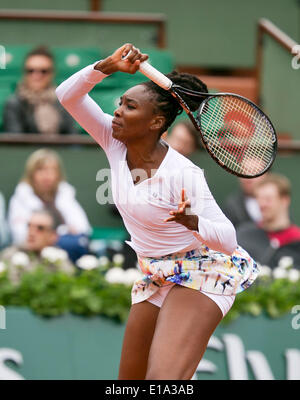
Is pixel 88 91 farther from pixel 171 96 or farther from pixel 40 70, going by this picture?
pixel 40 70

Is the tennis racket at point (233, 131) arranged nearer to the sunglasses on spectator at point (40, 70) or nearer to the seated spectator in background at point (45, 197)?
the seated spectator in background at point (45, 197)

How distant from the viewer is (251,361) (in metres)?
4.73

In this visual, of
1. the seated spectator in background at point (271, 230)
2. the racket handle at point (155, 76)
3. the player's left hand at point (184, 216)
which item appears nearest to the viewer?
the player's left hand at point (184, 216)

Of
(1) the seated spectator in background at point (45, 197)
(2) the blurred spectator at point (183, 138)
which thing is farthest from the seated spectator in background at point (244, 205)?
(1) the seated spectator in background at point (45, 197)

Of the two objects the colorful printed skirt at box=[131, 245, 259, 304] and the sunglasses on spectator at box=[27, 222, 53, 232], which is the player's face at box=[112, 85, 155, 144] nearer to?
the colorful printed skirt at box=[131, 245, 259, 304]

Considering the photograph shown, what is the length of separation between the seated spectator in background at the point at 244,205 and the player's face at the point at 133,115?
9.01 ft

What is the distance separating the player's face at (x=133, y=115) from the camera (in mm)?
3215

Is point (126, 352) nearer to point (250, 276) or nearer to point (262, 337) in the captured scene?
point (250, 276)

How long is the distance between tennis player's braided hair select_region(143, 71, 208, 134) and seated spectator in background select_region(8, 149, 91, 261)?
8.00 ft

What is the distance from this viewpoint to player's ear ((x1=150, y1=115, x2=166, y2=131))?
3.26 m

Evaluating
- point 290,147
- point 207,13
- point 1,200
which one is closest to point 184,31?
point 207,13

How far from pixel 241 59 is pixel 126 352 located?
4.93 metres

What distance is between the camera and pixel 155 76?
3.10 metres

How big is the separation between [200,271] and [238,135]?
62cm
